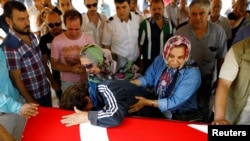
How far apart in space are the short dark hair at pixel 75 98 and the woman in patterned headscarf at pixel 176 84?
0.39 meters

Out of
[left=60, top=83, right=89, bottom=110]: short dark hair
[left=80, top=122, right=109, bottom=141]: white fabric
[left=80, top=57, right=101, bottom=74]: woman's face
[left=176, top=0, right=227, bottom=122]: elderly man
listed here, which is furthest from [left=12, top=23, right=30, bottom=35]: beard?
[left=176, top=0, right=227, bottom=122]: elderly man

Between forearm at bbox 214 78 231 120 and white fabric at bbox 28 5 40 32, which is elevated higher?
white fabric at bbox 28 5 40 32

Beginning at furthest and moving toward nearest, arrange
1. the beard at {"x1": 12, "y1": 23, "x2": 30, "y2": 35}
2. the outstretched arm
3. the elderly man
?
the elderly man → the beard at {"x1": 12, "y1": 23, "x2": 30, "y2": 35} → the outstretched arm

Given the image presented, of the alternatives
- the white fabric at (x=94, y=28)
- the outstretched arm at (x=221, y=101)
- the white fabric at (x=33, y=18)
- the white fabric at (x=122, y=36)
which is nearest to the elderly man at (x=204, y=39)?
the white fabric at (x=122, y=36)

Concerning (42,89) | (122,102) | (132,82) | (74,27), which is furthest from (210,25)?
(42,89)

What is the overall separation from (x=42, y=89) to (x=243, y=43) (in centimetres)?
181

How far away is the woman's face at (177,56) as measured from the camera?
2068mm

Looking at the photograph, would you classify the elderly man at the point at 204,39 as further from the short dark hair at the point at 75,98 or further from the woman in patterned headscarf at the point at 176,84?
the short dark hair at the point at 75,98

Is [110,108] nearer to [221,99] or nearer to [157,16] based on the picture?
[221,99]

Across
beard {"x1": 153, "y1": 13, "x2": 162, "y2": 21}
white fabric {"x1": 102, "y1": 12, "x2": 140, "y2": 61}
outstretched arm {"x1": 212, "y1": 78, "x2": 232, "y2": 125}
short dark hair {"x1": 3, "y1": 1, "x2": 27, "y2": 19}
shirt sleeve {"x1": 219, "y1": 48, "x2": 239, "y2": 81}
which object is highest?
short dark hair {"x1": 3, "y1": 1, "x2": 27, "y2": 19}

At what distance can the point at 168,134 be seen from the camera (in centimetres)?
169

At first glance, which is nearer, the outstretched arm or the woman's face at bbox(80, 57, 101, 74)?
the outstretched arm

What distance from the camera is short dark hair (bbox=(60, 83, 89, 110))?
1780 millimetres

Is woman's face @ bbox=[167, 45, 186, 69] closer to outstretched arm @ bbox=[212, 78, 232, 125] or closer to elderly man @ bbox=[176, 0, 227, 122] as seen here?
outstretched arm @ bbox=[212, 78, 232, 125]
